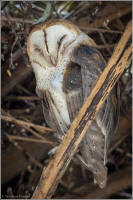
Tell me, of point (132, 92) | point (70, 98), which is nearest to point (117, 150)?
point (132, 92)

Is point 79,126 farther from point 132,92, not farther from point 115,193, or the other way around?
point 115,193

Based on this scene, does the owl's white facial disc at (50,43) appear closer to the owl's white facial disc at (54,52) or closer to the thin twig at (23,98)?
the owl's white facial disc at (54,52)

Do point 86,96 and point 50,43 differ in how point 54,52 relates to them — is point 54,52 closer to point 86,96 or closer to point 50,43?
point 50,43

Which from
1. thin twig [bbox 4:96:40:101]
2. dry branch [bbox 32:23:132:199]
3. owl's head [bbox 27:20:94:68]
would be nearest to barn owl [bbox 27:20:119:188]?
owl's head [bbox 27:20:94:68]

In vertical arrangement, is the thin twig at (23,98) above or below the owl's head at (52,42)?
below

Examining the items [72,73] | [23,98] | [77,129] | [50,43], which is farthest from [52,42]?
[23,98]

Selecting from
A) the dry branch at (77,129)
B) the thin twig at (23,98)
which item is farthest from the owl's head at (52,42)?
the thin twig at (23,98)

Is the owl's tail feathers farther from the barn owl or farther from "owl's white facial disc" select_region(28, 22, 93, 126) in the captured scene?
"owl's white facial disc" select_region(28, 22, 93, 126)

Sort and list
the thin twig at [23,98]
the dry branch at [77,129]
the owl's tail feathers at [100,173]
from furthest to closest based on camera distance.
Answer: the thin twig at [23,98] → the owl's tail feathers at [100,173] → the dry branch at [77,129]

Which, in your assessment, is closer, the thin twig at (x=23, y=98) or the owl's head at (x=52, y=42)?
the owl's head at (x=52, y=42)
